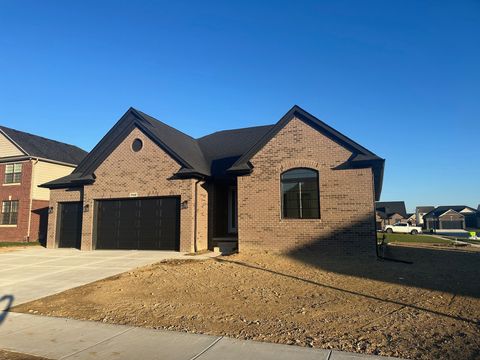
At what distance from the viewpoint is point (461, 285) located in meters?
9.01

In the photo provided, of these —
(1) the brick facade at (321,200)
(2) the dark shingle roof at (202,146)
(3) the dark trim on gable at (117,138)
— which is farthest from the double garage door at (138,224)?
(1) the brick facade at (321,200)

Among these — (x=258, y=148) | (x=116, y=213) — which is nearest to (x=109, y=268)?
(x=116, y=213)

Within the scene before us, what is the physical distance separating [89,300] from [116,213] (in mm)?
10934

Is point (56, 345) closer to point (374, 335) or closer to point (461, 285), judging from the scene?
point (374, 335)

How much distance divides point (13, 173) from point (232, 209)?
18951 millimetres

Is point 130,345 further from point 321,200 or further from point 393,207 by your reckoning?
point 393,207

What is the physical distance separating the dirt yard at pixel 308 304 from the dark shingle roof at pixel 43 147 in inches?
825

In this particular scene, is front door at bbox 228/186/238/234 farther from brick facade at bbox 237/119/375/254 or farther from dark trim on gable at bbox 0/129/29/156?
dark trim on gable at bbox 0/129/29/156

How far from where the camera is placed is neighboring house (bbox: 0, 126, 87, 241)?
1048 inches

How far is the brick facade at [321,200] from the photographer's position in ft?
45.3

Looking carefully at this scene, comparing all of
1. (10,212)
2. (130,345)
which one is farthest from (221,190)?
(10,212)

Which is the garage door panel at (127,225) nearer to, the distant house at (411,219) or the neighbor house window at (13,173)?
the neighbor house window at (13,173)

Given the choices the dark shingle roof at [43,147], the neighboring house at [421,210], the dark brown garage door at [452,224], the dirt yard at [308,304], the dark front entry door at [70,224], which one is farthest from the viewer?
the neighboring house at [421,210]

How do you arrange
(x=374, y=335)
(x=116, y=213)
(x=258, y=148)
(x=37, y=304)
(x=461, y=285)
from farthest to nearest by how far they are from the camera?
(x=116, y=213)
(x=258, y=148)
(x=461, y=285)
(x=37, y=304)
(x=374, y=335)
